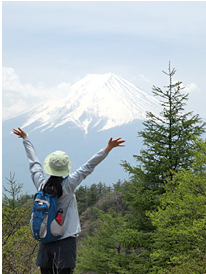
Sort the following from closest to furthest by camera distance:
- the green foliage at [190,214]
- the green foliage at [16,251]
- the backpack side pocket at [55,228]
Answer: the backpack side pocket at [55,228] < the green foliage at [16,251] < the green foliage at [190,214]

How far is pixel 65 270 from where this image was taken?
2.53 metres

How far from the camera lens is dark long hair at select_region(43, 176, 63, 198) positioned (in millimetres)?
2469

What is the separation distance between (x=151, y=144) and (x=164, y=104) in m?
2.19

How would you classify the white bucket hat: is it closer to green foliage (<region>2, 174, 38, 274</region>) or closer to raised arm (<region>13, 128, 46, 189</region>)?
raised arm (<region>13, 128, 46, 189</region>)

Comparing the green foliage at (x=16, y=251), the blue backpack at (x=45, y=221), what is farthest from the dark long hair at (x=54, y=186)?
the green foliage at (x=16, y=251)

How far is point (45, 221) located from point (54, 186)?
0.93 feet

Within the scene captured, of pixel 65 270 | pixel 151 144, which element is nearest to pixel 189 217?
pixel 151 144

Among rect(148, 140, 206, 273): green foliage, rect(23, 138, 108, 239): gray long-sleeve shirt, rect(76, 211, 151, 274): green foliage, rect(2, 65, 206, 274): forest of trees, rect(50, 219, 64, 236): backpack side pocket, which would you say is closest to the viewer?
rect(50, 219, 64, 236): backpack side pocket

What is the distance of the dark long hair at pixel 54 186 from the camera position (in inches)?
97.2

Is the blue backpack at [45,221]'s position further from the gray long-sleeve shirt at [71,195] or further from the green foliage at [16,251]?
the green foliage at [16,251]

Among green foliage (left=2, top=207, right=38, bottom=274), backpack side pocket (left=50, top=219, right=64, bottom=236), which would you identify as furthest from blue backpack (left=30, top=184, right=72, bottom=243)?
green foliage (left=2, top=207, right=38, bottom=274)

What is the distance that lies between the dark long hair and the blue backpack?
4 cm

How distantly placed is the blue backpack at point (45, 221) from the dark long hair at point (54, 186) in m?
0.04

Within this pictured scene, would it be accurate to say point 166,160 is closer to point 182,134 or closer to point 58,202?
point 182,134
